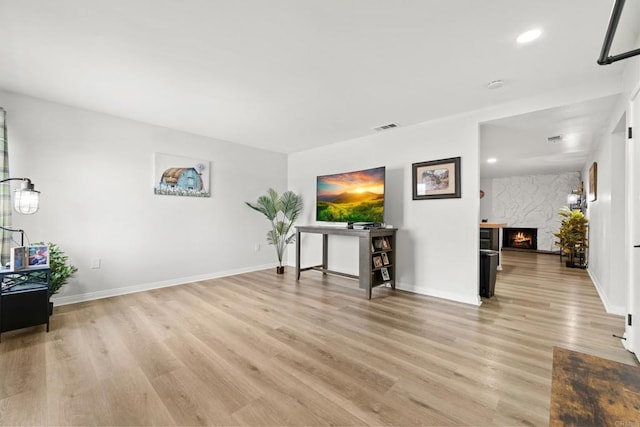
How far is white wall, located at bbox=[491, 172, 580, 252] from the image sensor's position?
26.9ft

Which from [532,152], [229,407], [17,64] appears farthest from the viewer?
[532,152]

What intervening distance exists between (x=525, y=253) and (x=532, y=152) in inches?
181

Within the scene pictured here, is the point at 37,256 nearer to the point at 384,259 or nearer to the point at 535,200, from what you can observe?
the point at 384,259

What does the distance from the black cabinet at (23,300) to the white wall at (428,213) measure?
3789 millimetres

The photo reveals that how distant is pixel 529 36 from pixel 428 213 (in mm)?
2267

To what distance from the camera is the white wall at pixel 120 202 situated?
10.7ft

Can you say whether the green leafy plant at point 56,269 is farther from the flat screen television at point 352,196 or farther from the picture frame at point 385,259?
the picture frame at point 385,259

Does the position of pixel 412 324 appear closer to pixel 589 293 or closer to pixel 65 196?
pixel 589 293

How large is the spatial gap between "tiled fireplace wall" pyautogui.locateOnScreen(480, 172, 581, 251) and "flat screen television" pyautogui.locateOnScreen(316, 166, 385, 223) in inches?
285

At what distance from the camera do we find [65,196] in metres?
3.43

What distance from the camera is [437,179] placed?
379 centimetres

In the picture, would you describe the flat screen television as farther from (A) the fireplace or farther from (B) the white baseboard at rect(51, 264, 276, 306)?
(A) the fireplace

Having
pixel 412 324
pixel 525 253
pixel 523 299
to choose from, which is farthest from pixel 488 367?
pixel 525 253

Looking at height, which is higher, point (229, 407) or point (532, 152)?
point (532, 152)
